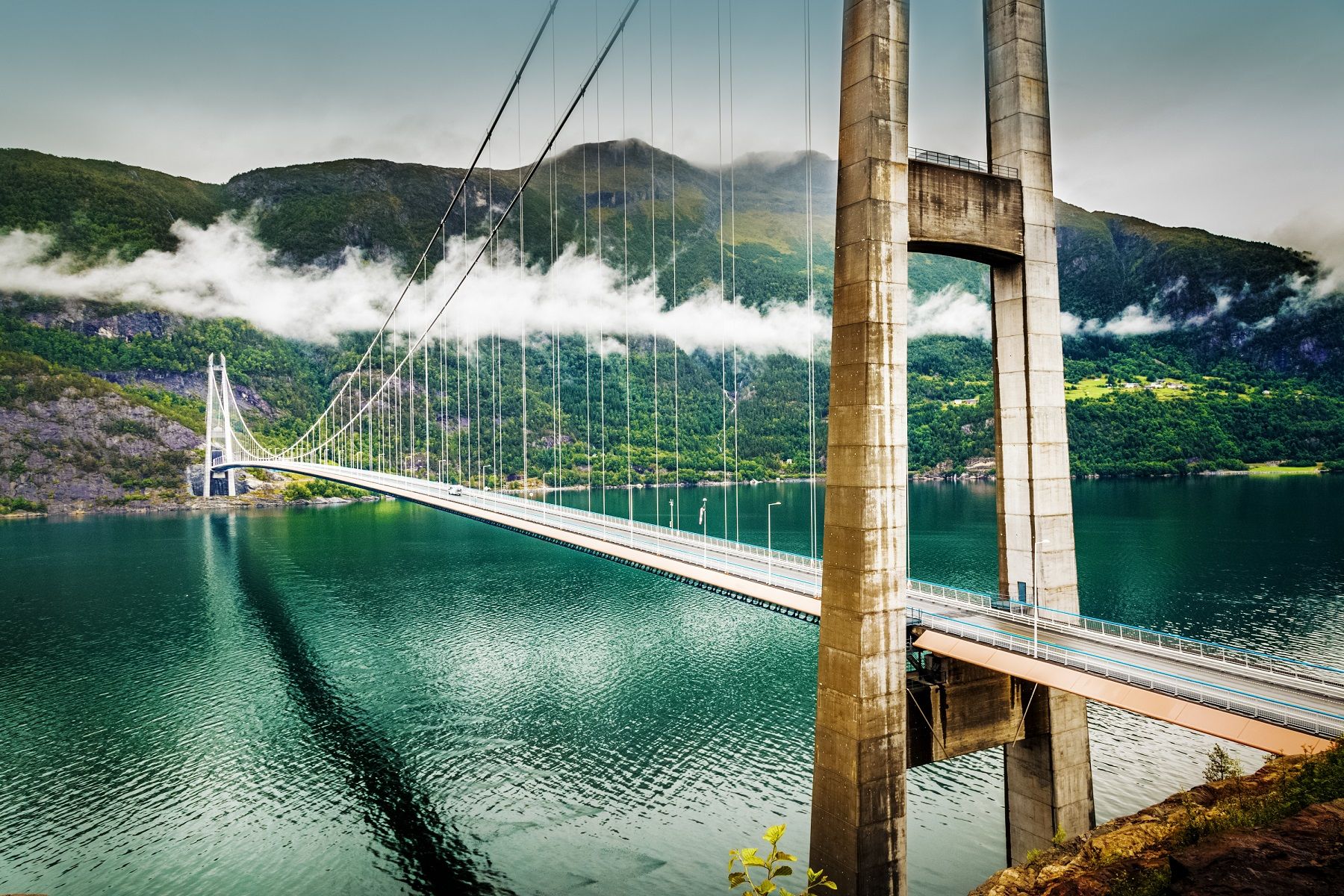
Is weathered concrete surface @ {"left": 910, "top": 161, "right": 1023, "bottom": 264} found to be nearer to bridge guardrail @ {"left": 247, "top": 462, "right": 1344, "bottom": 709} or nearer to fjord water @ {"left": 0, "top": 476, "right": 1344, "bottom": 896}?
bridge guardrail @ {"left": 247, "top": 462, "right": 1344, "bottom": 709}

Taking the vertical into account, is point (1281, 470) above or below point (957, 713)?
above

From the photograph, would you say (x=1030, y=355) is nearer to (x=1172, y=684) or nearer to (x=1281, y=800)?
(x=1172, y=684)

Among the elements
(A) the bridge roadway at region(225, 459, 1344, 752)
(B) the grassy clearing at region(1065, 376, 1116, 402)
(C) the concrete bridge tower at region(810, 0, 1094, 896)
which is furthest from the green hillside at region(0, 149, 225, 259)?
(B) the grassy clearing at region(1065, 376, 1116, 402)

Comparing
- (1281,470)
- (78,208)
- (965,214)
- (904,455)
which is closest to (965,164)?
(965,214)

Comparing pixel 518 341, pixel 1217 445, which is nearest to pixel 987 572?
pixel 1217 445

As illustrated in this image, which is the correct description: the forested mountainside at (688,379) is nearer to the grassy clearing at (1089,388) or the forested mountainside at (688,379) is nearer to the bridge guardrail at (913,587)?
the grassy clearing at (1089,388)
